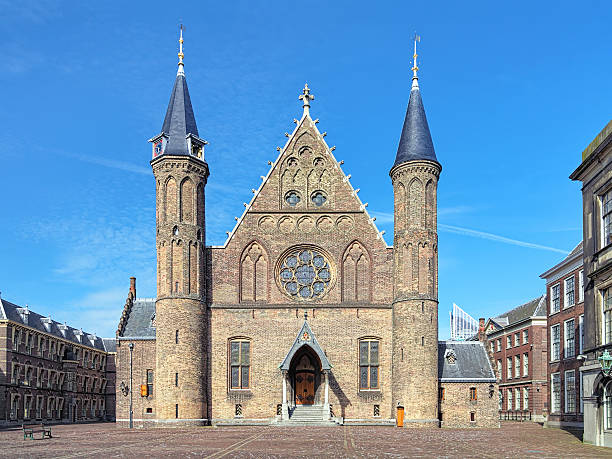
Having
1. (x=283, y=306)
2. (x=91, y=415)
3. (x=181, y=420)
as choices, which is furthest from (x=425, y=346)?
(x=91, y=415)

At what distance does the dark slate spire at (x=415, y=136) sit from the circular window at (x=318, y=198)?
5.30 meters

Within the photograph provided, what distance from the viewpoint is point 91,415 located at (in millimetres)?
82312

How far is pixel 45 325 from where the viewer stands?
234 ft

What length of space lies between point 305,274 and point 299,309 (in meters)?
2.46

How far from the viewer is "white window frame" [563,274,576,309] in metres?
46.7

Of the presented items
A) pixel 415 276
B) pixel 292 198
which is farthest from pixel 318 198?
pixel 415 276

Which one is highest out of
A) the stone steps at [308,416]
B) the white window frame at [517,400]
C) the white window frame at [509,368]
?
the white window frame at [509,368]

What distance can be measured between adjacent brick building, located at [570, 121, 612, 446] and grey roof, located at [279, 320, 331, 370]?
17.9 meters

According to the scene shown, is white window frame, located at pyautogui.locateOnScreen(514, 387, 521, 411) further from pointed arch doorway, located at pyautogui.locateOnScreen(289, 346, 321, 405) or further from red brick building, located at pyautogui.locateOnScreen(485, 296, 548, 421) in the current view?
pointed arch doorway, located at pyautogui.locateOnScreen(289, 346, 321, 405)

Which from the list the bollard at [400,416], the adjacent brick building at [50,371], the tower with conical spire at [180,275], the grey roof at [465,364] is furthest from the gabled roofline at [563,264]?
the adjacent brick building at [50,371]

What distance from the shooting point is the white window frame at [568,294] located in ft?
153

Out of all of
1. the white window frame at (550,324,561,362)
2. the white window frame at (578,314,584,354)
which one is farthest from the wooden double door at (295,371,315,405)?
the white window frame at (550,324,561,362)

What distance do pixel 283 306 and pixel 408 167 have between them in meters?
12.1

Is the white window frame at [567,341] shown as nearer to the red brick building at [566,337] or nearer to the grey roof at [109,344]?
the red brick building at [566,337]
